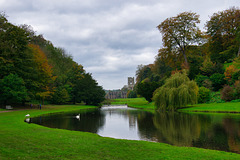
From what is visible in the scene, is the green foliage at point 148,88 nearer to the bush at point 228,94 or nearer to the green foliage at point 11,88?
the bush at point 228,94

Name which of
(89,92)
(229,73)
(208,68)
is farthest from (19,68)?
(229,73)

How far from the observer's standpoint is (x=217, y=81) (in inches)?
1950

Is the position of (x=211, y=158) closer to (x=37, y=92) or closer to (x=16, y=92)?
(x=16, y=92)

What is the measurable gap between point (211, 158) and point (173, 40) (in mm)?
53293

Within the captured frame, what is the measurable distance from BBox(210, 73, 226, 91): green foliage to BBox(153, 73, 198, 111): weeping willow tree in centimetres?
1065

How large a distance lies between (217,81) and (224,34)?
2137 cm

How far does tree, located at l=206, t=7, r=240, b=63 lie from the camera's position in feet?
194

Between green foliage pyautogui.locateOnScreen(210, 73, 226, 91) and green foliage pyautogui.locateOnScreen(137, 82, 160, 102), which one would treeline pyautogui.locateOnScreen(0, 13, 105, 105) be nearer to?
green foliage pyautogui.locateOnScreen(137, 82, 160, 102)

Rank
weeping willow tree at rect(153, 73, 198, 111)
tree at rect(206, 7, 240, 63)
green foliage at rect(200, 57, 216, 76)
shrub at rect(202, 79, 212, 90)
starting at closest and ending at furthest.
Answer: weeping willow tree at rect(153, 73, 198, 111)
shrub at rect(202, 79, 212, 90)
green foliage at rect(200, 57, 216, 76)
tree at rect(206, 7, 240, 63)

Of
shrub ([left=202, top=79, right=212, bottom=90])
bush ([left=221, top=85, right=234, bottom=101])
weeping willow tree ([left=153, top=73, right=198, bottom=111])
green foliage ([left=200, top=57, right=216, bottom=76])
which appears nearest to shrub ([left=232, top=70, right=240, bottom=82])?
shrub ([left=202, top=79, right=212, bottom=90])

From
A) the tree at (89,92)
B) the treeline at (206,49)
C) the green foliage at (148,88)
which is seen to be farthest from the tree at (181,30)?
the tree at (89,92)

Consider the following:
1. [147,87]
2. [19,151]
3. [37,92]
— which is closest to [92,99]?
[147,87]

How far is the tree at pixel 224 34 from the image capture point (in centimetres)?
5906

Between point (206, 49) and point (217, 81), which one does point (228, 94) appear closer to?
point (217, 81)
